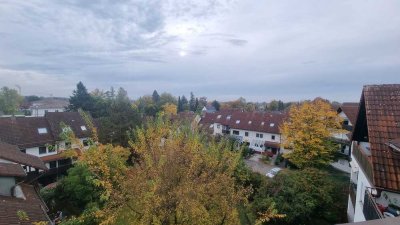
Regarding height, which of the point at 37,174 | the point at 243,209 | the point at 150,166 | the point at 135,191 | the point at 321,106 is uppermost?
the point at 321,106

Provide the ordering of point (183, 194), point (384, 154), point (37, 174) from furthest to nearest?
point (37, 174)
point (384, 154)
point (183, 194)

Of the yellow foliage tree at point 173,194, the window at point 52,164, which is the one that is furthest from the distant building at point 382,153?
the window at point 52,164

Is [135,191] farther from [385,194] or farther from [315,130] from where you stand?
[315,130]

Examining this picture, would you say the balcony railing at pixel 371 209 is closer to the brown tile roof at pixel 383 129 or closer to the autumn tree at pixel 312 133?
the brown tile roof at pixel 383 129

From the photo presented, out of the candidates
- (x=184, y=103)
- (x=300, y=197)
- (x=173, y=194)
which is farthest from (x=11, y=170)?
(x=184, y=103)

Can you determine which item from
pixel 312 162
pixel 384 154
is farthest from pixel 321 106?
pixel 384 154

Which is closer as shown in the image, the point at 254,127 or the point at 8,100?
the point at 254,127

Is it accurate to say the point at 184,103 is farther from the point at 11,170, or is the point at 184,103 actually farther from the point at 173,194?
the point at 173,194

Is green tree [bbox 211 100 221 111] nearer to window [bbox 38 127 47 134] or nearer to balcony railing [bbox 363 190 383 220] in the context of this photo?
window [bbox 38 127 47 134]
